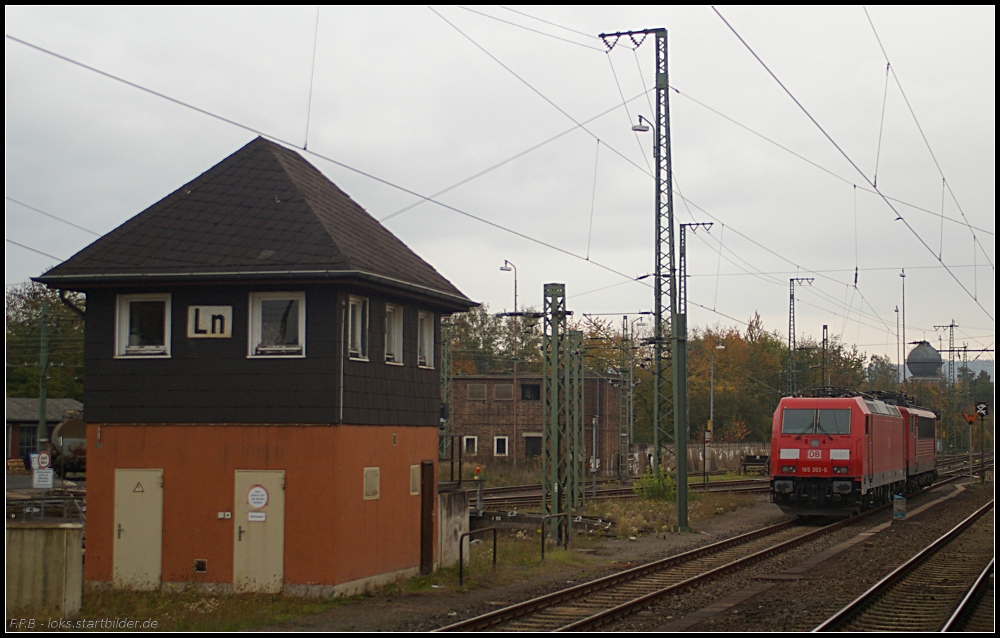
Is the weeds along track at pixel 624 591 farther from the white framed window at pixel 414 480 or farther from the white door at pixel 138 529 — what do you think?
the white door at pixel 138 529

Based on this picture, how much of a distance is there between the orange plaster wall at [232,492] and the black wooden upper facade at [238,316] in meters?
0.28

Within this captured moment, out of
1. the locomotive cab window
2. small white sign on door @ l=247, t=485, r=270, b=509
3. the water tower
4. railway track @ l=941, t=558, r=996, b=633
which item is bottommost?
railway track @ l=941, t=558, r=996, b=633

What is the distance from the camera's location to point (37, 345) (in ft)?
173

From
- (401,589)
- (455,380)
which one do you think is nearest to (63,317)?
(455,380)

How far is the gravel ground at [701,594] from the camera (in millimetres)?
13391

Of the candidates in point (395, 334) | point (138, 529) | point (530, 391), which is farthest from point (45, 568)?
point (530, 391)

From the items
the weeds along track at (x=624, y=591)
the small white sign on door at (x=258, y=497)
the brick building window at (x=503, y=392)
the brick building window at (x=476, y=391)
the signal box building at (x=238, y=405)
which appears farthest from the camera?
the brick building window at (x=476, y=391)

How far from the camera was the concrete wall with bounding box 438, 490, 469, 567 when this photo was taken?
61.7 ft

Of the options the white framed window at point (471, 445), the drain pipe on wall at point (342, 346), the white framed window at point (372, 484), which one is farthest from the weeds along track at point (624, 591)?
the white framed window at point (471, 445)

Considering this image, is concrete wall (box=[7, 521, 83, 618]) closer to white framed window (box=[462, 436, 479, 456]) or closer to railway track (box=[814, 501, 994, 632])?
railway track (box=[814, 501, 994, 632])

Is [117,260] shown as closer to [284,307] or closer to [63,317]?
[284,307]

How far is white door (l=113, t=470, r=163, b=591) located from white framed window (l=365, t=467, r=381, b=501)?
3.14 metres

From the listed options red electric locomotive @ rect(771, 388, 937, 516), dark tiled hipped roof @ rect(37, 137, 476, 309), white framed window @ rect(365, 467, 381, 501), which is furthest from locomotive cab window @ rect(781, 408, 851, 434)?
white framed window @ rect(365, 467, 381, 501)

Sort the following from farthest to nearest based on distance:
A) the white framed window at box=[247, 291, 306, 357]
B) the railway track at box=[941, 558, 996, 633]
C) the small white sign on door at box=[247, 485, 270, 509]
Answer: the white framed window at box=[247, 291, 306, 357] < the small white sign on door at box=[247, 485, 270, 509] < the railway track at box=[941, 558, 996, 633]
